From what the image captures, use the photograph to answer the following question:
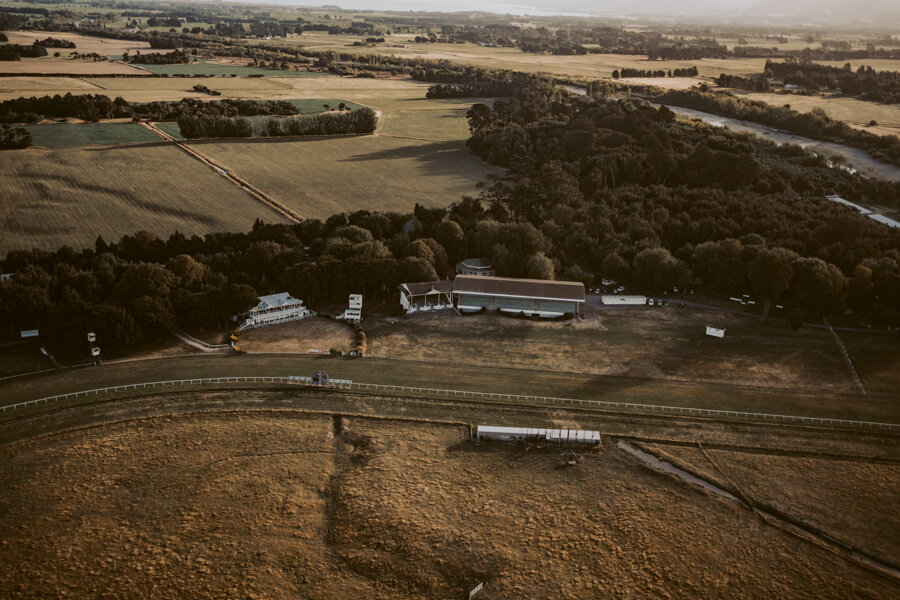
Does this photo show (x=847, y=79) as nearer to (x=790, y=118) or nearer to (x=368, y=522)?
(x=790, y=118)

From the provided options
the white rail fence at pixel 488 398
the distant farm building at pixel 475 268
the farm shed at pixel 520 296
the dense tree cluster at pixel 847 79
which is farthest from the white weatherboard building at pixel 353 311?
the dense tree cluster at pixel 847 79

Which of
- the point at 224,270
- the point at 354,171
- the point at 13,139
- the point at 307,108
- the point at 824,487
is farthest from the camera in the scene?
the point at 307,108

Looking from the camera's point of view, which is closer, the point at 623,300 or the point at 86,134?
the point at 623,300

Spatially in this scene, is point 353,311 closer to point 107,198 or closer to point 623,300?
point 623,300

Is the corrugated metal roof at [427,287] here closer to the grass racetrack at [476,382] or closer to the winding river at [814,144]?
the grass racetrack at [476,382]

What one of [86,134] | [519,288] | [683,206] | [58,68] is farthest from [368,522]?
[58,68]

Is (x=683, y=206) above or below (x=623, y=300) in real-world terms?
above

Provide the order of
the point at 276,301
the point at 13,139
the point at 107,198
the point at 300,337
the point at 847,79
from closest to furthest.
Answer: the point at 300,337
the point at 276,301
the point at 107,198
the point at 13,139
the point at 847,79

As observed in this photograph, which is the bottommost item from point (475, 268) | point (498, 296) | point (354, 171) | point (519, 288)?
point (498, 296)
